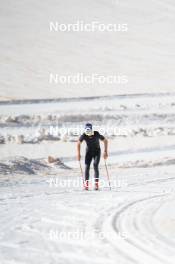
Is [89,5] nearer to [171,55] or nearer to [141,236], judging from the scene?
[171,55]

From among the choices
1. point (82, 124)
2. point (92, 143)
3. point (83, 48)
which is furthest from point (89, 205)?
point (83, 48)

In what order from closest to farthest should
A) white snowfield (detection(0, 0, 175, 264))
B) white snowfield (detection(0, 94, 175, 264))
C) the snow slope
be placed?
1. white snowfield (detection(0, 94, 175, 264))
2. white snowfield (detection(0, 0, 175, 264))
3. the snow slope

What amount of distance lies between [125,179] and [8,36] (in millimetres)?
25373

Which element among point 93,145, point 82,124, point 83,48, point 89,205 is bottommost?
point 82,124

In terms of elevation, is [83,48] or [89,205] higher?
[83,48]

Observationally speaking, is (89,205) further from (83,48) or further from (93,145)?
(83,48)

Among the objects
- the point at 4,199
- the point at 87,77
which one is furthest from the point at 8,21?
the point at 4,199

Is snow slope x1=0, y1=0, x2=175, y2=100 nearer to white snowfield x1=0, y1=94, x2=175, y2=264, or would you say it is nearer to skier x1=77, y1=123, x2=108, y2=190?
white snowfield x1=0, y1=94, x2=175, y2=264

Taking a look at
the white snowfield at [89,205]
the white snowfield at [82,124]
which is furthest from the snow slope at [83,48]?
the white snowfield at [89,205]

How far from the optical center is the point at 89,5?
44375 mm

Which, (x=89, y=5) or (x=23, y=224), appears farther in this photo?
(x=89, y=5)

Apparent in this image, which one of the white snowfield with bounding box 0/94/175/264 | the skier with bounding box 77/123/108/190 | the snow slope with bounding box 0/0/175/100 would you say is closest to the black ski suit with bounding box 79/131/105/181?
the skier with bounding box 77/123/108/190

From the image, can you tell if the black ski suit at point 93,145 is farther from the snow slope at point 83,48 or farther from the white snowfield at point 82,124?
the snow slope at point 83,48

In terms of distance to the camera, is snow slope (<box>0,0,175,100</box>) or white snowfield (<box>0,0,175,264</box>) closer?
white snowfield (<box>0,0,175,264</box>)
